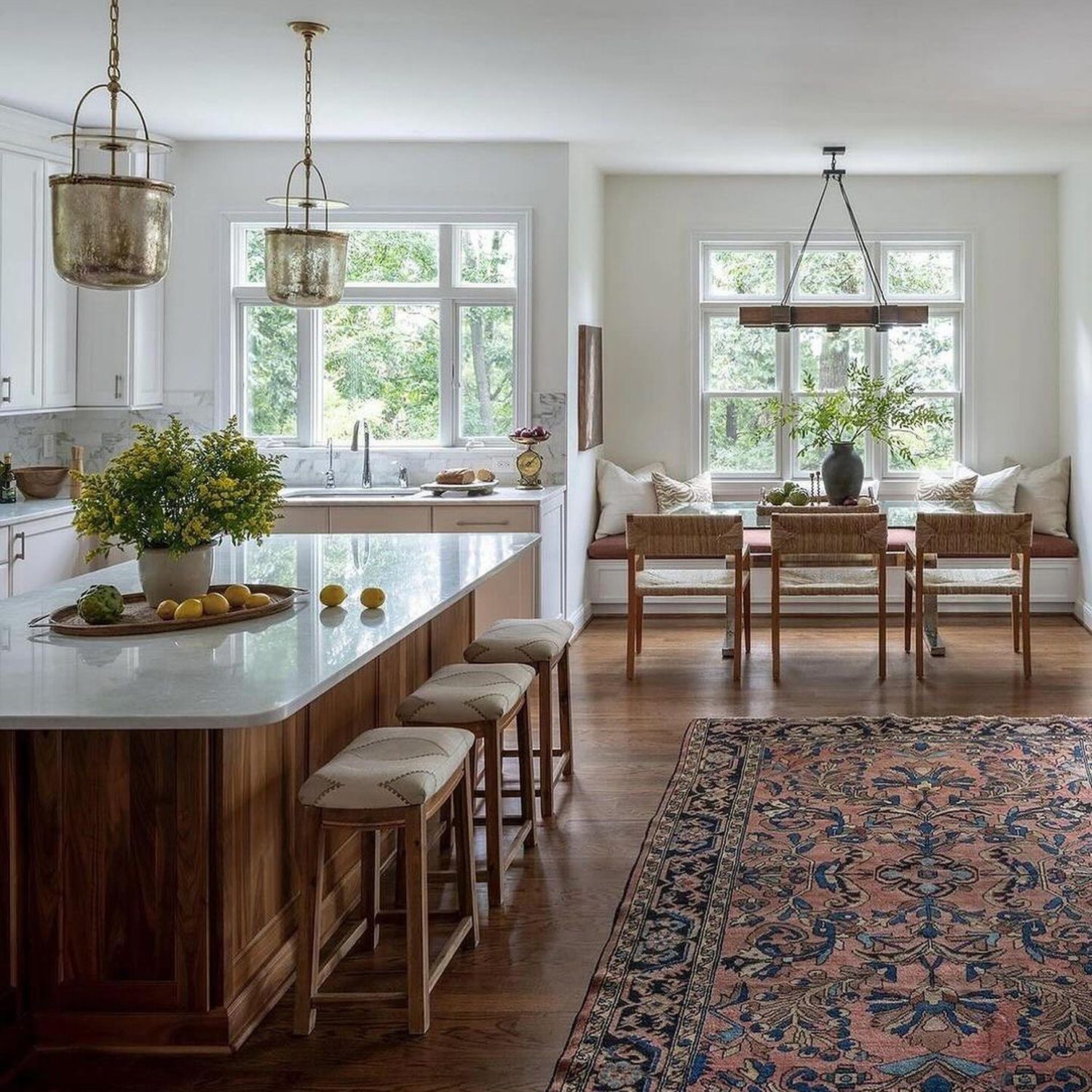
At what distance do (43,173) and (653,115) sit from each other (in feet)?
9.76

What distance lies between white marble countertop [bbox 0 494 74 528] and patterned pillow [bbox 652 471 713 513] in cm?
370

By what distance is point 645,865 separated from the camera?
425 cm

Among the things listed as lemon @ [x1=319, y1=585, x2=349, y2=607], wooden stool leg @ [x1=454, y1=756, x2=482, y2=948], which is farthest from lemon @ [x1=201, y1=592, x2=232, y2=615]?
wooden stool leg @ [x1=454, y1=756, x2=482, y2=948]

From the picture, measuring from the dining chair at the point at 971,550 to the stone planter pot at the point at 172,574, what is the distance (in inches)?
166

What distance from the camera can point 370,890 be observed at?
362cm

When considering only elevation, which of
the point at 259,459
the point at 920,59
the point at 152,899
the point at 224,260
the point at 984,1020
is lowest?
the point at 984,1020

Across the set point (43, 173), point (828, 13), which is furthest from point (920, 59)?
point (43, 173)

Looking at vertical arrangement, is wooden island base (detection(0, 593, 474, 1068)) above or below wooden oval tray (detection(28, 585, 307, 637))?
below

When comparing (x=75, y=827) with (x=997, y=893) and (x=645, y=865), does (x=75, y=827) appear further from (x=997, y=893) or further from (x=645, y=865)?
(x=997, y=893)

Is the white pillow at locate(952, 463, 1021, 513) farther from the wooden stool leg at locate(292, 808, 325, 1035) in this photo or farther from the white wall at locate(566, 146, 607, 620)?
the wooden stool leg at locate(292, 808, 325, 1035)

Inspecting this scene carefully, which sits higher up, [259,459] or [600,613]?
[259,459]

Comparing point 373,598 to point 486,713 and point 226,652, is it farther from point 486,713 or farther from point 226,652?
point 226,652

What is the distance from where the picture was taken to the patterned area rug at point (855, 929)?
2934mm

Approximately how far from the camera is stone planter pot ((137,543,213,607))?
3715 millimetres
